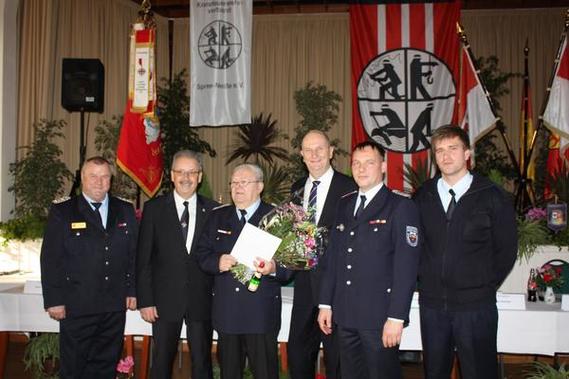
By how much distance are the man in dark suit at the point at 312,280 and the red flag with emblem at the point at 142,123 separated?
3.44m

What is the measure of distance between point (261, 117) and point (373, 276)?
7779 mm

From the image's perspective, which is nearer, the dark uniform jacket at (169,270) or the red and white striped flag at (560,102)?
the dark uniform jacket at (169,270)

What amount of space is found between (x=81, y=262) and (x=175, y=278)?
1.98 feet

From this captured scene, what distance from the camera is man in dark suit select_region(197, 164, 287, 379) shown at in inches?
125

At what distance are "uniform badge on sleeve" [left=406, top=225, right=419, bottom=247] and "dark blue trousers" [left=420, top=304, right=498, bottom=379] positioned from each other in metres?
0.44

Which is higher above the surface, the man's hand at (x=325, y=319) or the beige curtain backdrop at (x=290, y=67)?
the beige curtain backdrop at (x=290, y=67)

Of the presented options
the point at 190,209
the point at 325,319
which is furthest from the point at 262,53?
the point at 325,319

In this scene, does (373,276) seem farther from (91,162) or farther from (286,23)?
(286,23)

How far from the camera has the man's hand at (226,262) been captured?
→ 311cm

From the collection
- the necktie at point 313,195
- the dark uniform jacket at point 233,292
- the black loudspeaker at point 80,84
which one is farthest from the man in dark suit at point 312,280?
the black loudspeaker at point 80,84

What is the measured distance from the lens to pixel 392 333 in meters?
2.74

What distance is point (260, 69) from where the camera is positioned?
11.2 m

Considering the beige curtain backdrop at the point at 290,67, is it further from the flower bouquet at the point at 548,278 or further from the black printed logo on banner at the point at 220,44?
the flower bouquet at the point at 548,278

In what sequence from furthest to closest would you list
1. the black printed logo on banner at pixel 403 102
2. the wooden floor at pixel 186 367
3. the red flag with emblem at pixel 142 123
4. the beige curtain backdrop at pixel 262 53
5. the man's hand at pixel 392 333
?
the beige curtain backdrop at pixel 262 53 < the black printed logo on banner at pixel 403 102 < the red flag with emblem at pixel 142 123 < the wooden floor at pixel 186 367 < the man's hand at pixel 392 333
